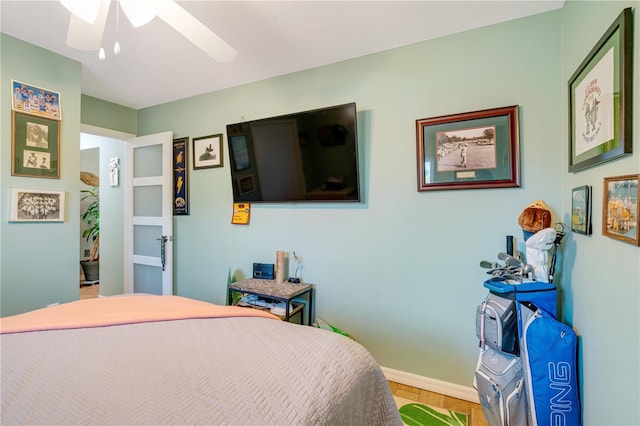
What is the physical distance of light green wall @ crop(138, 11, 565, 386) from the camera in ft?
5.75

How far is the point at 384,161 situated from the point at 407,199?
332mm

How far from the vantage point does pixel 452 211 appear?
1.94 metres

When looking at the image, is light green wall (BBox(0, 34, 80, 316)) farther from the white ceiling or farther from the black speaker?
the black speaker

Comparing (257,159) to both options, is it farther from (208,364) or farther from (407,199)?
(208,364)

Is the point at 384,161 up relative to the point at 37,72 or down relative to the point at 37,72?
down

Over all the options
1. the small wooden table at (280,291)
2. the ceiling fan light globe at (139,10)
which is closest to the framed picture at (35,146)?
the ceiling fan light globe at (139,10)

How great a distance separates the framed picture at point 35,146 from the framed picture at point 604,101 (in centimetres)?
327

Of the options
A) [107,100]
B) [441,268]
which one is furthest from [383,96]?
[107,100]

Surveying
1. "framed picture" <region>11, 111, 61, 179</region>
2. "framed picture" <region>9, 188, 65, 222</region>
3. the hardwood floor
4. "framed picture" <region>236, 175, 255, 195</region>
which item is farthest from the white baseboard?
"framed picture" <region>11, 111, 61, 179</region>

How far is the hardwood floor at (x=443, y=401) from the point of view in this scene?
5.72 ft

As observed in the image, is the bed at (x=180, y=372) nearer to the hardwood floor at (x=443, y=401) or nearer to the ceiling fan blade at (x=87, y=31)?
the hardwood floor at (x=443, y=401)

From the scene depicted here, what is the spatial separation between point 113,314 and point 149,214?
226 cm

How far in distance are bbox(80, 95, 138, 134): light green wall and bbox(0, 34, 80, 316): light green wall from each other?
0.69m

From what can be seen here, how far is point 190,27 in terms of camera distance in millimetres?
1339
